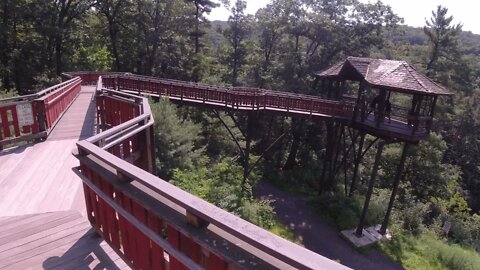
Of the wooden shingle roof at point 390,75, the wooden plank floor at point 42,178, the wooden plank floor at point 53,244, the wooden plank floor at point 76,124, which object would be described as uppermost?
the wooden shingle roof at point 390,75

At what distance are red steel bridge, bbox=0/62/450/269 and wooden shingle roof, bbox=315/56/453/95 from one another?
10483 millimetres

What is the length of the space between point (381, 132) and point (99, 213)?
12.7 metres

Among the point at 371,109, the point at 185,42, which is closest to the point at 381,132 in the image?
the point at 371,109

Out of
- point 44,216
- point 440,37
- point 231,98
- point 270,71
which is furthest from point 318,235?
point 440,37

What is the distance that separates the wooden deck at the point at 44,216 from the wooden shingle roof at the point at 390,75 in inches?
457

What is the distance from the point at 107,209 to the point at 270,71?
23658mm

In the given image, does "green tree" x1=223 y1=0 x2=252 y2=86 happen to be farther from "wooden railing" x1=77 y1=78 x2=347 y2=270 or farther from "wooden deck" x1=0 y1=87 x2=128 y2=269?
"wooden railing" x1=77 y1=78 x2=347 y2=270

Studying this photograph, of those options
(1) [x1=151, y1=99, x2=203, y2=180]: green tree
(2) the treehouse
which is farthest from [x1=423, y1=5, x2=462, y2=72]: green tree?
(1) [x1=151, y1=99, x2=203, y2=180]: green tree

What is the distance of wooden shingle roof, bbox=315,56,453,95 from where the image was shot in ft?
40.2

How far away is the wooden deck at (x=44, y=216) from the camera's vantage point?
3.36 meters

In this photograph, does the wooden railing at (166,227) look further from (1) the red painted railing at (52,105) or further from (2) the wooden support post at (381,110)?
(2) the wooden support post at (381,110)

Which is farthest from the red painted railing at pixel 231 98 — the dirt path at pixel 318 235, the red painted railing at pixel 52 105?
the dirt path at pixel 318 235

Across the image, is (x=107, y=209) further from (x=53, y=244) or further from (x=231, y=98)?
(x=231, y=98)

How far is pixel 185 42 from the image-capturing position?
31.0 meters
